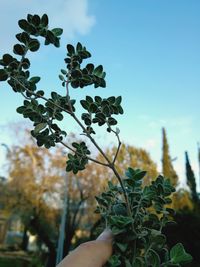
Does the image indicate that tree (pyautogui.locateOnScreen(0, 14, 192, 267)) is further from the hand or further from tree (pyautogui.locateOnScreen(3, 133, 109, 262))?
tree (pyautogui.locateOnScreen(3, 133, 109, 262))

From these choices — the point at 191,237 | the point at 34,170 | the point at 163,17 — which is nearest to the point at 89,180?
the point at 34,170

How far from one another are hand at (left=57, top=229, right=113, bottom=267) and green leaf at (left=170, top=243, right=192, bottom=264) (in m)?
0.20

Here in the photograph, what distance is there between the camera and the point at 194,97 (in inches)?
249

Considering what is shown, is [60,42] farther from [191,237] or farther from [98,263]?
[191,237]

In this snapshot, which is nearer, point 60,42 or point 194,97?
point 60,42

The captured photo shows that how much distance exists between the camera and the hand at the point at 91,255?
2.98ft

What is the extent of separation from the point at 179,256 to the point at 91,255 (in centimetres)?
29

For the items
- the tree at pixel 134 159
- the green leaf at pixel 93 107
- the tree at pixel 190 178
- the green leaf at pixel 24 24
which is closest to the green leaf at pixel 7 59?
the green leaf at pixel 24 24

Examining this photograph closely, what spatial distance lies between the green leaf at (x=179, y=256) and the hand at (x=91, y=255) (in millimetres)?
204

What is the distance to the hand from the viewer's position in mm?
909

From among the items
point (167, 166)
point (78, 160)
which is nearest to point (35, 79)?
point (78, 160)

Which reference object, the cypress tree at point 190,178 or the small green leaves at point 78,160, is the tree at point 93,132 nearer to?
the small green leaves at point 78,160

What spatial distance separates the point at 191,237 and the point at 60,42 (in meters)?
9.97

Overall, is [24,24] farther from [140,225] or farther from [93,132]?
[140,225]
